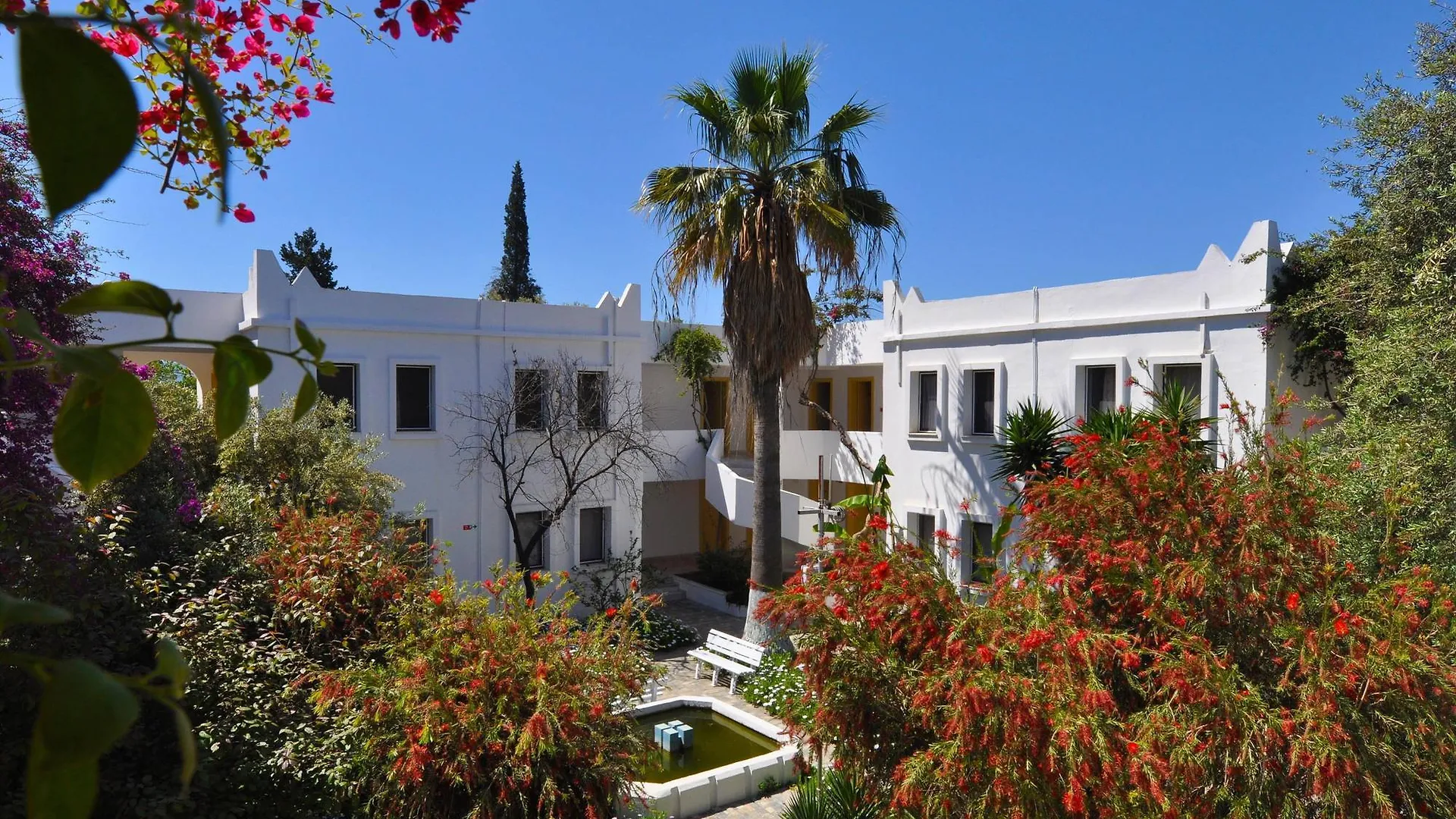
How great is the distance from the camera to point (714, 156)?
45.5 feet

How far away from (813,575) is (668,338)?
586 inches

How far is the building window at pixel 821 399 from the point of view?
2288cm

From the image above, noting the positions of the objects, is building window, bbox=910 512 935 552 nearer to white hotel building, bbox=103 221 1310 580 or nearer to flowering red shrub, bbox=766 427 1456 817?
white hotel building, bbox=103 221 1310 580

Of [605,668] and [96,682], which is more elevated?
[96,682]

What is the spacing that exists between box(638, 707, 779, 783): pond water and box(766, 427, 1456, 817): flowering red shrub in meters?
4.13

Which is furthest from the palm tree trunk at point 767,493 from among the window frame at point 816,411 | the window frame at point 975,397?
the window frame at point 816,411

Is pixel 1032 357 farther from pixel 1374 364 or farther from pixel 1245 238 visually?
pixel 1374 364

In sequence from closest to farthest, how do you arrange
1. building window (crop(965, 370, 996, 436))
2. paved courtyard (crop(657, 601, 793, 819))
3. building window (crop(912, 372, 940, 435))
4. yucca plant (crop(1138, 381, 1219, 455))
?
paved courtyard (crop(657, 601, 793, 819)) → yucca plant (crop(1138, 381, 1219, 455)) → building window (crop(965, 370, 996, 436)) → building window (crop(912, 372, 940, 435))

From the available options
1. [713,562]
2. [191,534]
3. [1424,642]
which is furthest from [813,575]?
[713,562]

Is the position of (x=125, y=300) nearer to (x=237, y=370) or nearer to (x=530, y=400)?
(x=237, y=370)

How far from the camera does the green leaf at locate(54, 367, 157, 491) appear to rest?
562mm

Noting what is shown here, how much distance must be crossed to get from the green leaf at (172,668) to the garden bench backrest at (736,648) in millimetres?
13630

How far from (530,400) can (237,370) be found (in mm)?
16346

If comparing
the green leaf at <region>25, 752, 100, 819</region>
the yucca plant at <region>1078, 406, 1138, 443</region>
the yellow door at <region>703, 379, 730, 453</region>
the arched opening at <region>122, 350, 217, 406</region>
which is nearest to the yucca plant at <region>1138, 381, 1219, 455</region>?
the yucca plant at <region>1078, 406, 1138, 443</region>
